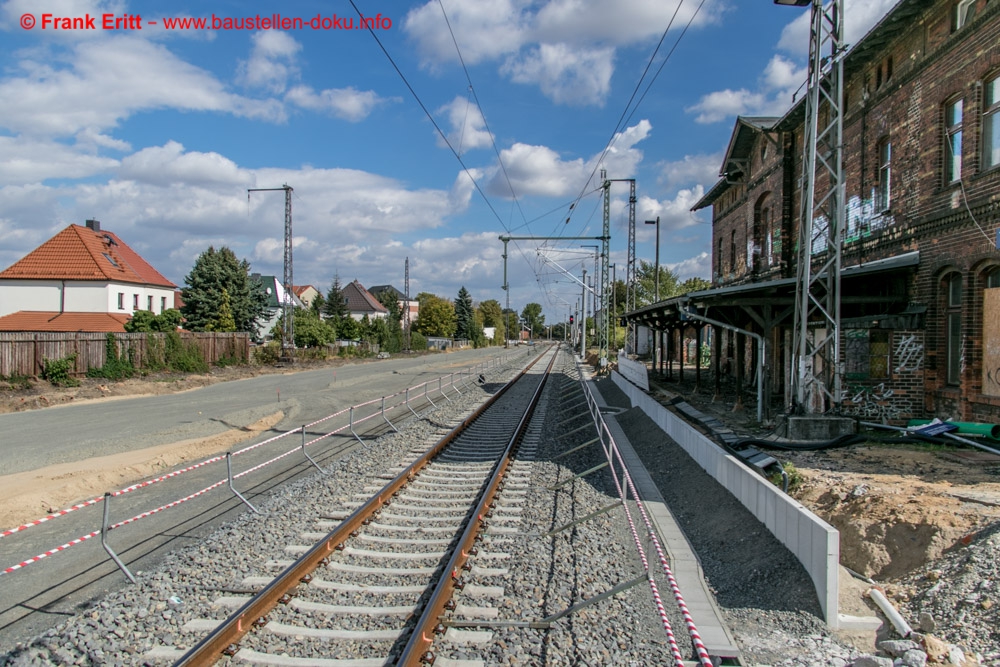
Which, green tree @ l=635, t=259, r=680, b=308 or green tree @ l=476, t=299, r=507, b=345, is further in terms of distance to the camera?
green tree @ l=476, t=299, r=507, b=345

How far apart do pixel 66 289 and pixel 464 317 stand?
2418 inches

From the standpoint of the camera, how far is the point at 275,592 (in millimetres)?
5156

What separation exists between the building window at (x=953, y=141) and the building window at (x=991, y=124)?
511 millimetres

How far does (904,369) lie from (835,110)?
4993 mm

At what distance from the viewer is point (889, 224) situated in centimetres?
1227

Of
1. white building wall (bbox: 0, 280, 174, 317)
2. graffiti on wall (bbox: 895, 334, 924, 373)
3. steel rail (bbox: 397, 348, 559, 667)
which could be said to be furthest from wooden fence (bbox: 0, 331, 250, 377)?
graffiti on wall (bbox: 895, 334, 924, 373)

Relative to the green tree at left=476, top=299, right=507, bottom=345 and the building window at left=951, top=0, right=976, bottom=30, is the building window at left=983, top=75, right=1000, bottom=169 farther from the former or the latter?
the green tree at left=476, top=299, right=507, bottom=345

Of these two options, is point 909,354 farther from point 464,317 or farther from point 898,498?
point 464,317

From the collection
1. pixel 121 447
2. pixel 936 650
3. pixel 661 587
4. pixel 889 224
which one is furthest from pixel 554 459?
pixel 121 447

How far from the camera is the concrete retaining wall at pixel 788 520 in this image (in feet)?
17.1

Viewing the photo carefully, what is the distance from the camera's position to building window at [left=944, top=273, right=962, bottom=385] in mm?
10531

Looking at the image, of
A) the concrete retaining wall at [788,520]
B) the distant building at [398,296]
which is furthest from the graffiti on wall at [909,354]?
the distant building at [398,296]

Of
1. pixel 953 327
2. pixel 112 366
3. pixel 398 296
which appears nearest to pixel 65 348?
pixel 112 366

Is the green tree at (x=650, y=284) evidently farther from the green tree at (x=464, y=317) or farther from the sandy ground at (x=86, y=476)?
the sandy ground at (x=86, y=476)
